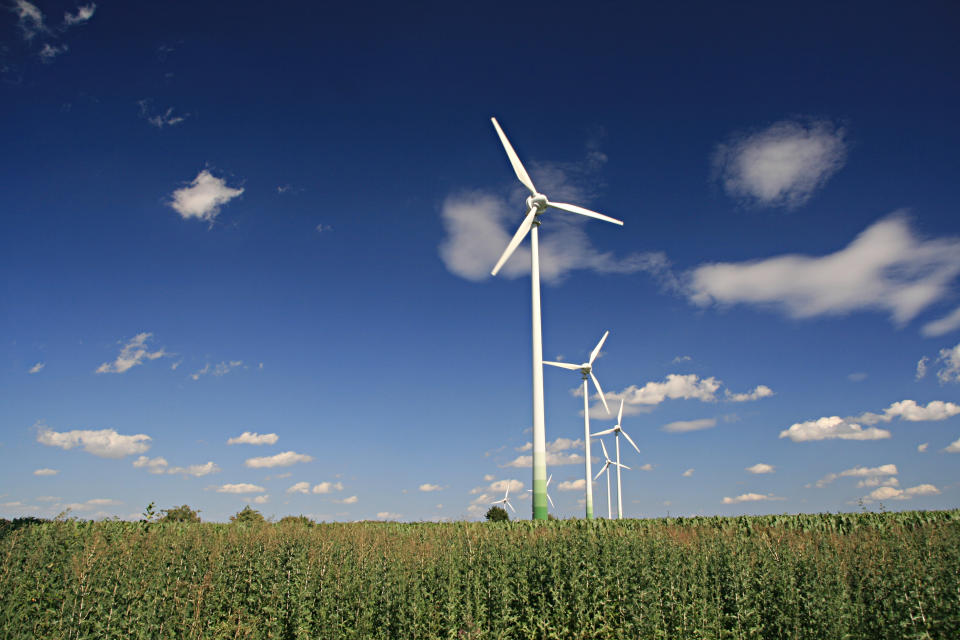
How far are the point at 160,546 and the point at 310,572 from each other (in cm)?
864

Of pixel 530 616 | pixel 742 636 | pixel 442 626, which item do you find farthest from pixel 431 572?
pixel 742 636

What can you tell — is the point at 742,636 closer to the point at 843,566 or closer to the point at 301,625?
the point at 843,566

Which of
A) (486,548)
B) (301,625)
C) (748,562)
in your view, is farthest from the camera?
(486,548)

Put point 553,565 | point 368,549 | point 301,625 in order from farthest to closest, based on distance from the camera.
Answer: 1. point 368,549
2. point 553,565
3. point 301,625

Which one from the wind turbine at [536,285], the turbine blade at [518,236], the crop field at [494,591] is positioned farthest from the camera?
the turbine blade at [518,236]

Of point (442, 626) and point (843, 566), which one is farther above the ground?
point (843, 566)

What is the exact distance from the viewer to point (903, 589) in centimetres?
1491

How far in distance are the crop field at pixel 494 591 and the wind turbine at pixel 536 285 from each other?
1239 centimetres

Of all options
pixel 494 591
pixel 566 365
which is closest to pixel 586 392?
pixel 566 365

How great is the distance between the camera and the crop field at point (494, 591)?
15.1 metres

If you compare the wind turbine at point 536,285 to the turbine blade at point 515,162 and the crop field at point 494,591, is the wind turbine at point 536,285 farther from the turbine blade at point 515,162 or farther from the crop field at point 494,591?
the crop field at point 494,591

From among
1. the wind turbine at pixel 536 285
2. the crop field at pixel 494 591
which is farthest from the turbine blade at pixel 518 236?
the crop field at pixel 494 591

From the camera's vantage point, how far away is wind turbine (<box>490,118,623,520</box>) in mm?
34625

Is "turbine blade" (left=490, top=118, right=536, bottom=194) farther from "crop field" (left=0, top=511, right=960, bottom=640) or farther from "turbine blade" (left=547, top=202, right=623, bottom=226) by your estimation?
"crop field" (left=0, top=511, right=960, bottom=640)
